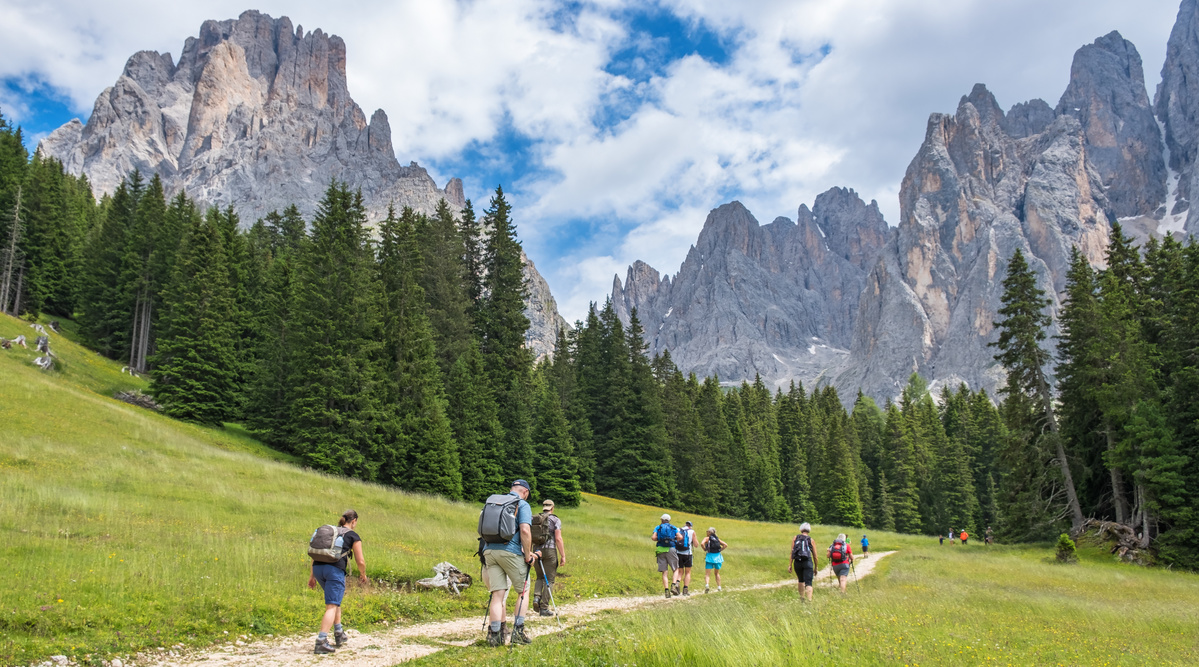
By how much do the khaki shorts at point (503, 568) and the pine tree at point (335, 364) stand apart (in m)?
26.5

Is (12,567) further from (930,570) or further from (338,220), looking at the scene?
(338,220)

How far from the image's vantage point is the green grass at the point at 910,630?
689cm

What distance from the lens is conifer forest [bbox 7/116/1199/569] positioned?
33781mm

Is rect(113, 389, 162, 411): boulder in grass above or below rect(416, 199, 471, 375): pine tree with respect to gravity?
below

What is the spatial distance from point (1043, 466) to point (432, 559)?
37.8 metres

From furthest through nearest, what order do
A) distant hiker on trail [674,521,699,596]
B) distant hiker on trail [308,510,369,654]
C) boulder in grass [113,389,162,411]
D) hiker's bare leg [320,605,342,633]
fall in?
boulder in grass [113,389,162,411]
distant hiker on trail [674,521,699,596]
distant hiker on trail [308,510,369,654]
hiker's bare leg [320,605,342,633]

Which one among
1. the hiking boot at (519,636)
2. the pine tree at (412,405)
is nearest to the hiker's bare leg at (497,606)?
the hiking boot at (519,636)

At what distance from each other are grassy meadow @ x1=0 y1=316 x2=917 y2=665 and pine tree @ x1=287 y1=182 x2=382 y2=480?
335cm

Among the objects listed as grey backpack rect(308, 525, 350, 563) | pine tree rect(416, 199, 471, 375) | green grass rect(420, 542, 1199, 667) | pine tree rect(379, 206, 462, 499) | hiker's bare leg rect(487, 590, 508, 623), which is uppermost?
pine tree rect(416, 199, 471, 375)

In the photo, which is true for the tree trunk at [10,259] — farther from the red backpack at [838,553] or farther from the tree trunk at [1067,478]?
the tree trunk at [1067,478]

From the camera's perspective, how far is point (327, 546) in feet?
28.8

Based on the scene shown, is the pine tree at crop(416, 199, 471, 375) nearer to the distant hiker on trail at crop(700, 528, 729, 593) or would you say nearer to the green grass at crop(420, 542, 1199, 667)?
the distant hiker on trail at crop(700, 528, 729, 593)

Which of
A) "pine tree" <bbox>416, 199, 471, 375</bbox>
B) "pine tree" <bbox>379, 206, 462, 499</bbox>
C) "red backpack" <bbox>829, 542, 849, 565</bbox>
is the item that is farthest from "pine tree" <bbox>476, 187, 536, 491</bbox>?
"red backpack" <bbox>829, 542, 849, 565</bbox>

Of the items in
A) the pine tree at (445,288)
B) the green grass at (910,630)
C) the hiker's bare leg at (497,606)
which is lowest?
the green grass at (910,630)
